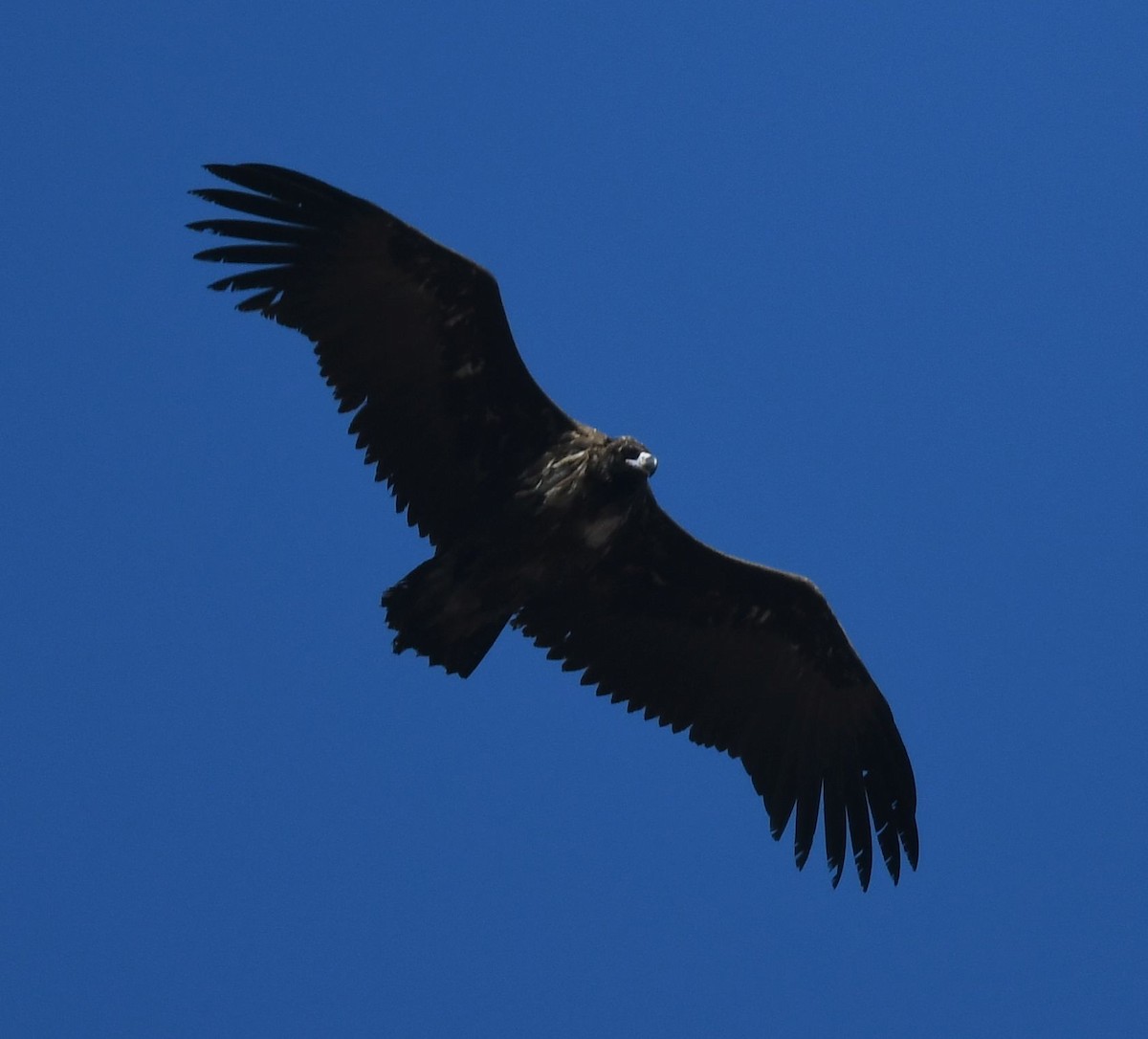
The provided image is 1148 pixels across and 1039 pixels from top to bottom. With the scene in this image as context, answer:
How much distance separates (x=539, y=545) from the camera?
627 inches

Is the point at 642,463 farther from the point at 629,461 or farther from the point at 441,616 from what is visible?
the point at 441,616

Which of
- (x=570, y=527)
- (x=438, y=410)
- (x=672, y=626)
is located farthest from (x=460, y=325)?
(x=672, y=626)

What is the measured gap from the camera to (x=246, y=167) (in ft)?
50.6

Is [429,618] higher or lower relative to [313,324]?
lower

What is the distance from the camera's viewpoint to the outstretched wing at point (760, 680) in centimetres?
1691

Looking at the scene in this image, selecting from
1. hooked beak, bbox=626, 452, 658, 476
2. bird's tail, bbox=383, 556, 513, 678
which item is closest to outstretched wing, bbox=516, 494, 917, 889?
bird's tail, bbox=383, 556, 513, 678

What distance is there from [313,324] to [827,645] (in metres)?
5.00

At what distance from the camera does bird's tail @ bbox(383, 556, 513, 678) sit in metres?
15.6

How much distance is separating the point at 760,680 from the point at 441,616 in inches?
120

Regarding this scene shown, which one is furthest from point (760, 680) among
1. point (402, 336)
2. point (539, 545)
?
point (402, 336)

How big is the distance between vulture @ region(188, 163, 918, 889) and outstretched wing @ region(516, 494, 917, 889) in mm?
16

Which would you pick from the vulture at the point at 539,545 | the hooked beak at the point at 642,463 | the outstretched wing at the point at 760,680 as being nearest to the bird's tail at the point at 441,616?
the vulture at the point at 539,545

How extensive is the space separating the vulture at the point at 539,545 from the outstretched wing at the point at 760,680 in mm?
16

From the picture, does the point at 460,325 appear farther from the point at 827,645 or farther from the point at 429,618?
the point at 827,645
